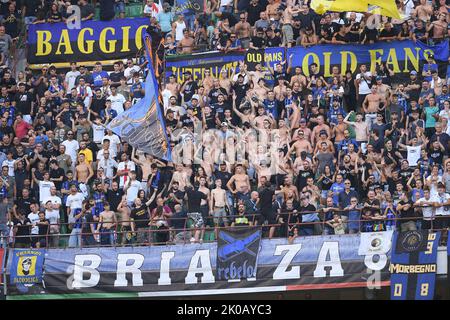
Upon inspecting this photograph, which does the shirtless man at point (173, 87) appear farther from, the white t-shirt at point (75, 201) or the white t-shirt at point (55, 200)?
the white t-shirt at point (55, 200)

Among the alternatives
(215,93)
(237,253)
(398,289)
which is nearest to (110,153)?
(215,93)

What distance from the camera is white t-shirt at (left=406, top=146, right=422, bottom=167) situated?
29703 millimetres

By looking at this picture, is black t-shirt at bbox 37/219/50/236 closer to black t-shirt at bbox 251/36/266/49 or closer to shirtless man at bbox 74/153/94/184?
shirtless man at bbox 74/153/94/184

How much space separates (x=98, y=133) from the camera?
3294 cm

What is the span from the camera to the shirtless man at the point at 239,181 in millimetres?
30016

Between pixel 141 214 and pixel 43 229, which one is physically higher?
pixel 141 214

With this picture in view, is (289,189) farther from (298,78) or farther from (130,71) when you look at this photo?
(130,71)

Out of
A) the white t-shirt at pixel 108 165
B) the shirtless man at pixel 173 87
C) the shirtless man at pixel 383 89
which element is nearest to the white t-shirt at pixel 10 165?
the white t-shirt at pixel 108 165

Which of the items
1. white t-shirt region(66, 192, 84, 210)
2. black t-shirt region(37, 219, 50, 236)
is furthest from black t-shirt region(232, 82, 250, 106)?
black t-shirt region(37, 219, 50, 236)

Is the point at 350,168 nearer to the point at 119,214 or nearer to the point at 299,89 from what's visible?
the point at 299,89

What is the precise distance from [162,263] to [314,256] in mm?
3286

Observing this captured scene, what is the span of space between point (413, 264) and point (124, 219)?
643 centimetres
